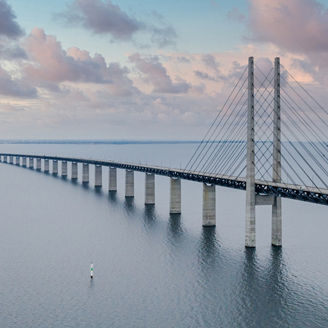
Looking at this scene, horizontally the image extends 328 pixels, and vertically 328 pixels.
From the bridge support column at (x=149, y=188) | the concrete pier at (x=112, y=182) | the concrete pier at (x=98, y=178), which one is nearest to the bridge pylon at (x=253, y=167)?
the bridge support column at (x=149, y=188)

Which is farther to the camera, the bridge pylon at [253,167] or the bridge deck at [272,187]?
the bridge pylon at [253,167]

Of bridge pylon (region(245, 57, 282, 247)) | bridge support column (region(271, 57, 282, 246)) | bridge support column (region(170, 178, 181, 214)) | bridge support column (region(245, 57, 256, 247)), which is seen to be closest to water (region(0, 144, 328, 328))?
bridge support column (region(170, 178, 181, 214))

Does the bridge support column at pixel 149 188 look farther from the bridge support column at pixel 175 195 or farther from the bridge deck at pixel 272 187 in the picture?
the bridge deck at pixel 272 187

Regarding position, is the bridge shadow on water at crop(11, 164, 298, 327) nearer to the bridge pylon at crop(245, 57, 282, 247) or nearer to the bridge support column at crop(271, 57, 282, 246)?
the bridge pylon at crop(245, 57, 282, 247)

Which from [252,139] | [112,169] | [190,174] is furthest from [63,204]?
[252,139]

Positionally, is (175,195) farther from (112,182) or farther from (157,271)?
(112,182)

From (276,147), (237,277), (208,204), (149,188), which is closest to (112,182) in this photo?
(149,188)

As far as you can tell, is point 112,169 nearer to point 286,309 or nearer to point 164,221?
point 164,221
